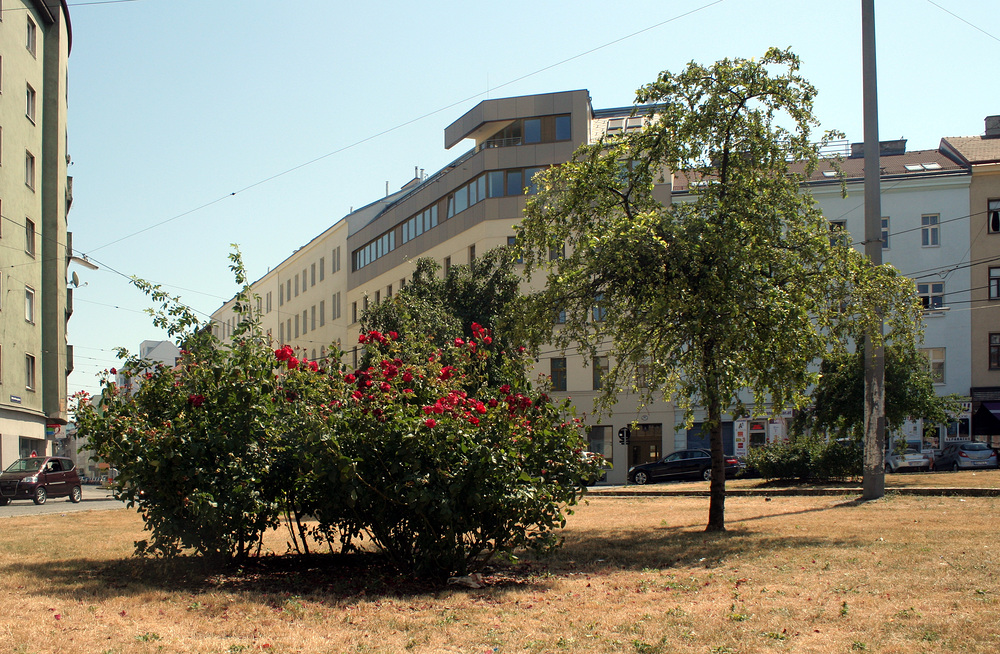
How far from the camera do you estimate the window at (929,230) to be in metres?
47.3

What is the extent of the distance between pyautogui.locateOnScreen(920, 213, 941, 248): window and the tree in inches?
1448

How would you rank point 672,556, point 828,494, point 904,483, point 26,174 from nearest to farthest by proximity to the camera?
point 672,556
point 828,494
point 904,483
point 26,174

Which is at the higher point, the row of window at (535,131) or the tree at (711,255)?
the row of window at (535,131)

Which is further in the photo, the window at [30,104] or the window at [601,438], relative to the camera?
the window at [601,438]

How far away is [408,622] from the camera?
6.78 meters

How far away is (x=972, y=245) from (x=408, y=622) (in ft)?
155

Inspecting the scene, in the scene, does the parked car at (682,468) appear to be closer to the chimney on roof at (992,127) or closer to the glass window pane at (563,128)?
the glass window pane at (563,128)

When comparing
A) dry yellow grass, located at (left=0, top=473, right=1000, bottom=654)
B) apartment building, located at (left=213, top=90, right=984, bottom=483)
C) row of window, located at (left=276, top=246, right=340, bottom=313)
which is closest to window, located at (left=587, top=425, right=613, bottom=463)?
apartment building, located at (left=213, top=90, right=984, bottom=483)

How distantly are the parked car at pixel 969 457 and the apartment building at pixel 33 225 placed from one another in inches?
1512

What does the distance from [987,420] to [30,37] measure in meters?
46.8

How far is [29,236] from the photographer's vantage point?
3744 cm

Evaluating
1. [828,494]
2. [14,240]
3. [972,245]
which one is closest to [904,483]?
[828,494]

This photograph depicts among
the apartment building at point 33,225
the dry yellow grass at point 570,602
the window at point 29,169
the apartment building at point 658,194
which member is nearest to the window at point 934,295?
the apartment building at point 658,194

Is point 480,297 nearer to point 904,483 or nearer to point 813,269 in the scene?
point 904,483
